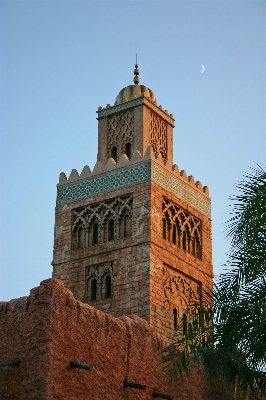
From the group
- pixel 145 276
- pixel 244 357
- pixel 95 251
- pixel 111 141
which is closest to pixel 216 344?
pixel 244 357

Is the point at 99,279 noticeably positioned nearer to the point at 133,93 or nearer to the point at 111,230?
the point at 111,230

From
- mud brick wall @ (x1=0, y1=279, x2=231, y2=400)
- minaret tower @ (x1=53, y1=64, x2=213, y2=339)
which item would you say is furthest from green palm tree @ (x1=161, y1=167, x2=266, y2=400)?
minaret tower @ (x1=53, y1=64, x2=213, y2=339)

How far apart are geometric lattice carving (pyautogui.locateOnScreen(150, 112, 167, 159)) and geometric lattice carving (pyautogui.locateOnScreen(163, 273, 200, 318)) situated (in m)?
3.03

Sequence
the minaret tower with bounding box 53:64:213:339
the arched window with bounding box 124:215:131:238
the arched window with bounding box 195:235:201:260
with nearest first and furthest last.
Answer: the minaret tower with bounding box 53:64:213:339 → the arched window with bounding box 124:215:131:238 → the arched window with bounding box 195:235:201:260

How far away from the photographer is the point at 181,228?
20.3 meters

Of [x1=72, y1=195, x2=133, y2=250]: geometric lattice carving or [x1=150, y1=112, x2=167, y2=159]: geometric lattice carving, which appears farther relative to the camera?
[x1=150, y1=112, x2=167, y2=159]: geometric lattice carving

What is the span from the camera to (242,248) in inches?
424

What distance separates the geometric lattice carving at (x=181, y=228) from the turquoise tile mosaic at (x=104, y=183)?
0.81 metres

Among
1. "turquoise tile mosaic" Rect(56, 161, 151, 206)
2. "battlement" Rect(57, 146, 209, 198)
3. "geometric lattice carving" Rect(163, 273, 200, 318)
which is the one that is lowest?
"geometric lattice carving" Rect(163, 273, 200, 318)

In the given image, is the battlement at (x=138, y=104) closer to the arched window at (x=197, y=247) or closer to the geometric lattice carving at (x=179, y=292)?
the arched window at (x=197, y=247)

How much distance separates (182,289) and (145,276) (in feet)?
4.56

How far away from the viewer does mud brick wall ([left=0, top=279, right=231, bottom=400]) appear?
33.9ft

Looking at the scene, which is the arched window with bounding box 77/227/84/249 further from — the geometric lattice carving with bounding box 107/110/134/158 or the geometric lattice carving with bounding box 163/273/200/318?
the geometric lattice carving with bounding box 163/273/200/318

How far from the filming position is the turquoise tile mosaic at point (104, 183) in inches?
777
